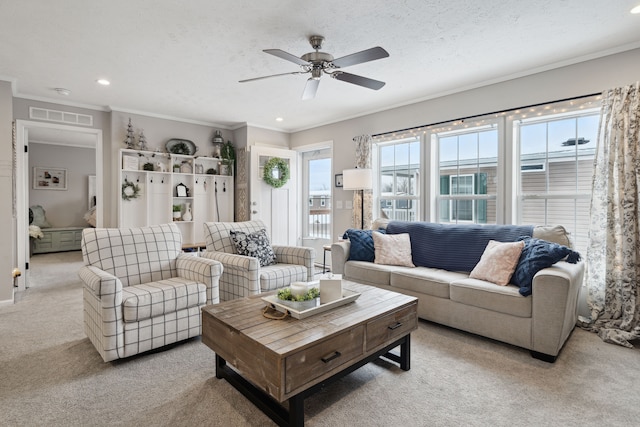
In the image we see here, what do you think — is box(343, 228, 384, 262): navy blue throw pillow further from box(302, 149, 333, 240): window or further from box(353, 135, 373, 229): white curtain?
box(302, 149, 333, 240): window

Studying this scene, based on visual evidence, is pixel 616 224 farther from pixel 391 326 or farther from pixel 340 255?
pixel 340 255

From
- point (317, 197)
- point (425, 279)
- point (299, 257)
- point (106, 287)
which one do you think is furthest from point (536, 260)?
point (317, 197)

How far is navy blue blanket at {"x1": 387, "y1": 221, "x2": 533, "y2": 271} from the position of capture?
3.23m

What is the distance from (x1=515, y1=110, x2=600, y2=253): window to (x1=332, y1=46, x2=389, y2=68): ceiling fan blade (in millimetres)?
2142

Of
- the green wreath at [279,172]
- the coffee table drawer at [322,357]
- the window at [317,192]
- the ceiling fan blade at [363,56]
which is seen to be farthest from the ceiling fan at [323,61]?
the window at [317,192]

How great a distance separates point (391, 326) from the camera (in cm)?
212

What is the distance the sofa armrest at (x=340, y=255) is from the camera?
3900mm

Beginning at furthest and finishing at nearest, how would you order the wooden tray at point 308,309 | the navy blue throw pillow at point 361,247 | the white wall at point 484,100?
the navy blue throw pillow at point 361,247, the white wall at point 484,100, the wooden tray at point 308,309

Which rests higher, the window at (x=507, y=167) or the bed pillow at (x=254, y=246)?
the window at (x=507, y=167)

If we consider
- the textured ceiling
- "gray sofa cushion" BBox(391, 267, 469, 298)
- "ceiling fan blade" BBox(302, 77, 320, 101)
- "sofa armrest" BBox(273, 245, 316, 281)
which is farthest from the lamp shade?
"ceiling fan blade" BBox(302, 77, 320, 101)

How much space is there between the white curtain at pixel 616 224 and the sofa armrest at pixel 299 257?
2.57m

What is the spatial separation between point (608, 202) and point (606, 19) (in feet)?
4.76

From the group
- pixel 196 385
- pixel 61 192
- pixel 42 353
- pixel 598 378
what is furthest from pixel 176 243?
pixel 61 192

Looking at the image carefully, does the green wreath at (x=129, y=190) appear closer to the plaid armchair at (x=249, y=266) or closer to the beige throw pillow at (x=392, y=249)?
the plaid armchair at (x=249, y=266)
